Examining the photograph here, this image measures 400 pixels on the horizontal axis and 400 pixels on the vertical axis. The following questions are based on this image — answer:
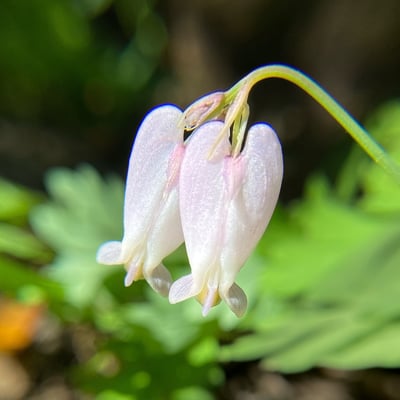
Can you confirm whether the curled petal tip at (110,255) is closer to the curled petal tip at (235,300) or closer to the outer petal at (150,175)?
the outer petal at (150,175)

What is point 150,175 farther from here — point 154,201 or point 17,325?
point 17,325

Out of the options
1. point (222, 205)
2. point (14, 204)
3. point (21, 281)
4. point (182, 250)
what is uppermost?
point (14, 204)

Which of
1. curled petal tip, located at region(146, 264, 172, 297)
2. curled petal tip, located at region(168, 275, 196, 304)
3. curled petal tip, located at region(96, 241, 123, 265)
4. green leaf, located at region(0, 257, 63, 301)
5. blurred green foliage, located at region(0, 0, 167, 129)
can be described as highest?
blurred green foliage, located at region(0, 0, 167, 129)

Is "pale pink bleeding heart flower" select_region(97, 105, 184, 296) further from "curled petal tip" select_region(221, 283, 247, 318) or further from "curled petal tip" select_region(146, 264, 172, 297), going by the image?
"curled petal tip" select_region(221, 283, 247, 318)

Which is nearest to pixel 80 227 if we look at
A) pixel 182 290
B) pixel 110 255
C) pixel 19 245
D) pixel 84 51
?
pixel 19 245

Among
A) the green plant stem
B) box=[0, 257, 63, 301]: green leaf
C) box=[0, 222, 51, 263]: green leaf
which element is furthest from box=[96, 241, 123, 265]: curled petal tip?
box=[0, 222, 51, 263]: green leaf

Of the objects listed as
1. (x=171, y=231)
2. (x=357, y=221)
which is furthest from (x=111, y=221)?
(x=171, y=231)

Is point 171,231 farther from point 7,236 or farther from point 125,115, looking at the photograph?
point 125,115

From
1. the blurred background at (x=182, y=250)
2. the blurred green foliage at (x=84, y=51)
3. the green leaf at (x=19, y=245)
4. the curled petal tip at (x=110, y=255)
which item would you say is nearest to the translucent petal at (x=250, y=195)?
the curled petal tip at (x=110, y=255)
